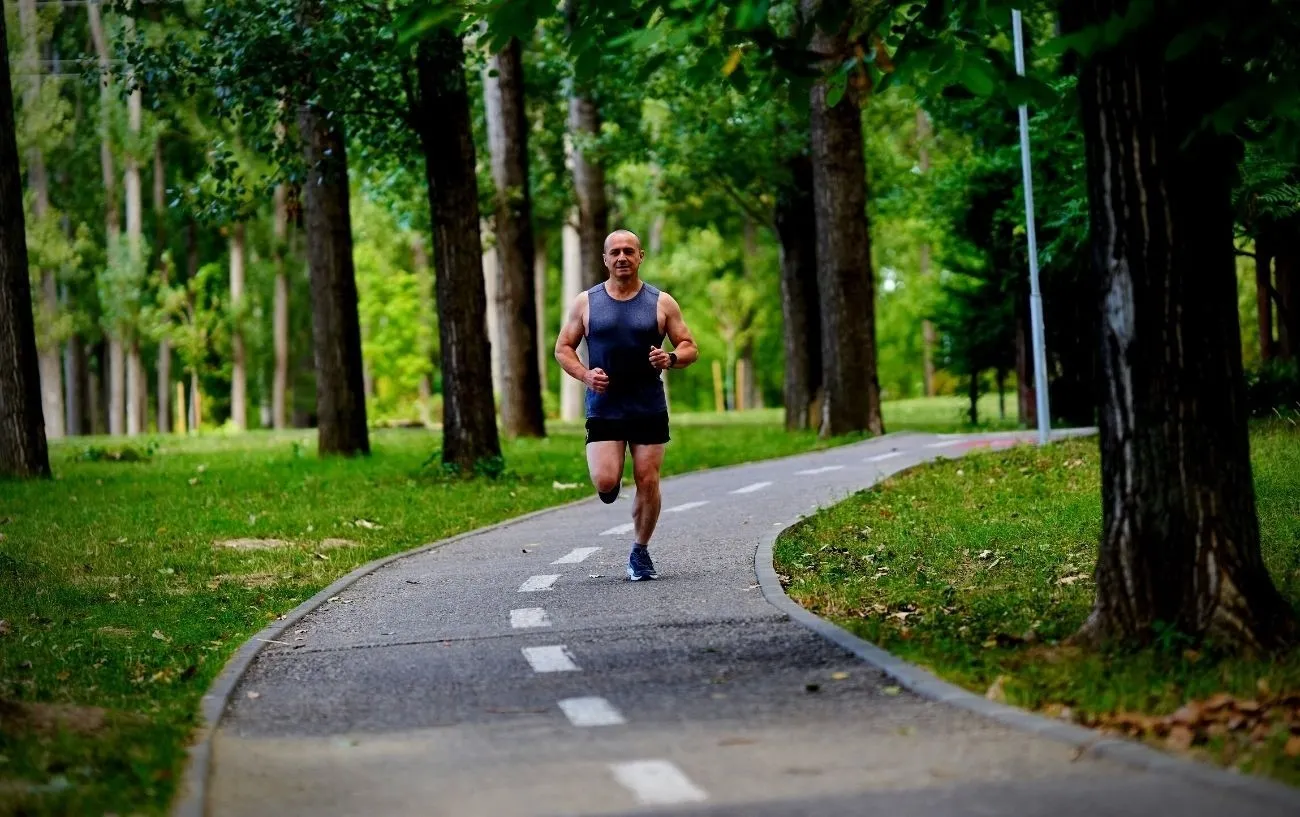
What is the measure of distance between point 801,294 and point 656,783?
28461 millimetres

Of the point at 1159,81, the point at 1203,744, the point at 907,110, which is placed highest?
the point at 907,110

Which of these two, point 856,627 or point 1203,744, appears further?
point 856,627

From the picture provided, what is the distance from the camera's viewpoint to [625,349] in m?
11.4

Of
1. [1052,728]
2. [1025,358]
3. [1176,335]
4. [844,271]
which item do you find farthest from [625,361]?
[1025,358]

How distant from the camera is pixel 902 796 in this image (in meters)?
5.77

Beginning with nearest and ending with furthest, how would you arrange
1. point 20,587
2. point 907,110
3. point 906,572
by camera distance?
point 906,572
point 20,587
point 907,110

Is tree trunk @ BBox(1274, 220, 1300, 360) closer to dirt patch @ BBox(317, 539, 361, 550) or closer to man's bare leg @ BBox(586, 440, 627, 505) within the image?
dirt patch @ BBox(317, 539, 361, 550)

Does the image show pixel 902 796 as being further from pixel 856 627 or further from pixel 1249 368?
pixel 1249 368

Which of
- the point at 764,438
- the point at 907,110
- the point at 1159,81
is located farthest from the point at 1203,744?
the point at 907,110

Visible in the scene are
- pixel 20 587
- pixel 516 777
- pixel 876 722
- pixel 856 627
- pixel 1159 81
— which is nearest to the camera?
pixel 516 777

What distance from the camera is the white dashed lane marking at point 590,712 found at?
23.6ft

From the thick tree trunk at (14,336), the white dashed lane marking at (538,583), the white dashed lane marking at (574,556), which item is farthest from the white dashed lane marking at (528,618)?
the thick tree trunk at (14,336)

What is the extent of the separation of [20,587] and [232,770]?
22.1ft

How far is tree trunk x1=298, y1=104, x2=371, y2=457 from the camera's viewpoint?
84.0 feet
